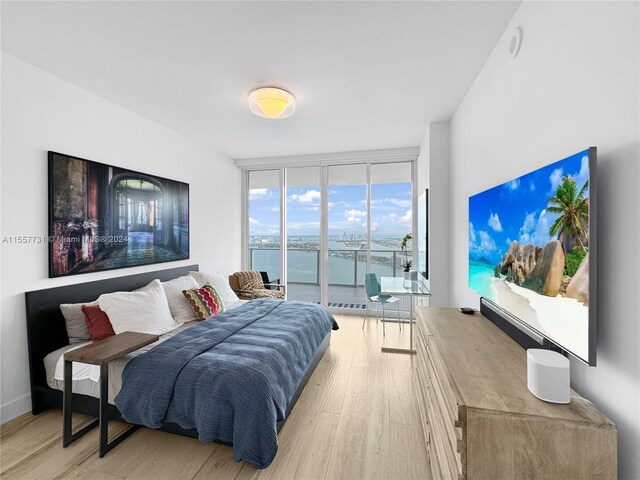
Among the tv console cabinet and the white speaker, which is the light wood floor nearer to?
the tv console cabinet

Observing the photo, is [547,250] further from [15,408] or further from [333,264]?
[333,264]

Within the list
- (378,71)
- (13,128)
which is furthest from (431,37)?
(13,128)

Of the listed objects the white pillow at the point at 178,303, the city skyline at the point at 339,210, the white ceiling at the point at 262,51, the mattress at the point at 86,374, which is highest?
the white ceiling at the point at 262,51

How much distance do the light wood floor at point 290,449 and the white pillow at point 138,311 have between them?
0.71 m

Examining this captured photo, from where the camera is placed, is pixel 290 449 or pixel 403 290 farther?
pixel 403 290

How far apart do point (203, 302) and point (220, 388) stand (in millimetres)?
1435

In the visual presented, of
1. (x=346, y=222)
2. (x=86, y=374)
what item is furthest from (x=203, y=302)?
(x=346, y=222)

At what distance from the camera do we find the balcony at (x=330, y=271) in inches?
203

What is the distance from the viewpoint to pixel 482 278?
203 centimetres

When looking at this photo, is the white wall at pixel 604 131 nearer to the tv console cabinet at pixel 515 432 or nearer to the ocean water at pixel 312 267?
the tv console cabinet at pixel 515 432

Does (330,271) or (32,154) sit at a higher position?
(32,154)

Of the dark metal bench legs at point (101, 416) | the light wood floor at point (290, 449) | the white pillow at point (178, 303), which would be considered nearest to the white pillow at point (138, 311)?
the white pillow at point (178, 303)

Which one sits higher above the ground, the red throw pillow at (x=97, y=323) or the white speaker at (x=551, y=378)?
the white speaker at (x=551, y=378)

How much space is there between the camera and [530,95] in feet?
5.11
